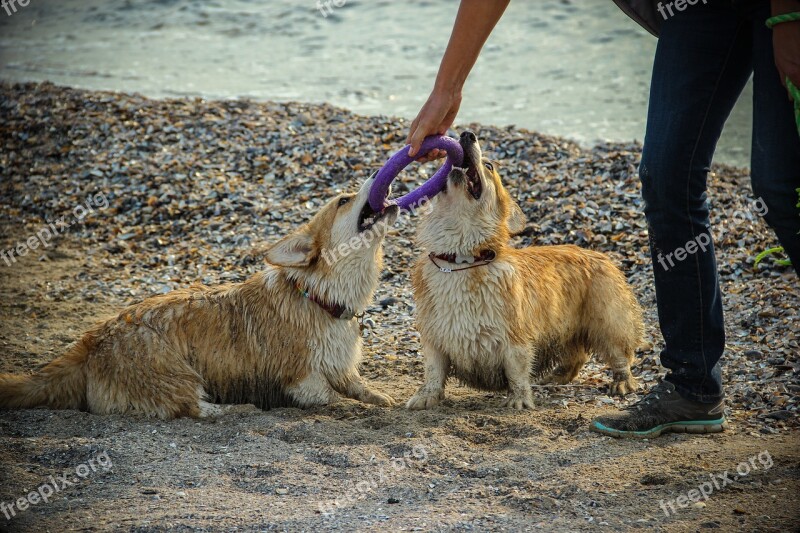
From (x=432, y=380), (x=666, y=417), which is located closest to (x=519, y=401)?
(x=432, y=380)

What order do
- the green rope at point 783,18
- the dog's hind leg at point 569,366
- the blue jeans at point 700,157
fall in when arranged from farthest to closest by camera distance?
the dog's hind leg at point 569,366 < the blue jeans at point 700,157 < the green rope at point 783,18

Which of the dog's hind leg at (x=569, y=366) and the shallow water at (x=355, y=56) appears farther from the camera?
the shallow water at (x=355, y=56)

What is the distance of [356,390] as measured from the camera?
5.04 meters

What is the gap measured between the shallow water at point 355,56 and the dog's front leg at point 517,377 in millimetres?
5081

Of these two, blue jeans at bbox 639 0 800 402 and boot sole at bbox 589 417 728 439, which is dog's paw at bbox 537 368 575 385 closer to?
boot sole at bbox 589 417 728 439

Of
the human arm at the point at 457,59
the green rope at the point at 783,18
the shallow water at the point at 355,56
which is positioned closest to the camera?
the green rope at the point at 783,18

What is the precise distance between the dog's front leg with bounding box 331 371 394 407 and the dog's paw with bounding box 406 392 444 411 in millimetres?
193

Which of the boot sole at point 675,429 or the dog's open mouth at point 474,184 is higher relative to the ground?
the dog's open mouth at point 474,184

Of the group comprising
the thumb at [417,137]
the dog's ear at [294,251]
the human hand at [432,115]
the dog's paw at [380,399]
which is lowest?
the dog's paw at [380,399]

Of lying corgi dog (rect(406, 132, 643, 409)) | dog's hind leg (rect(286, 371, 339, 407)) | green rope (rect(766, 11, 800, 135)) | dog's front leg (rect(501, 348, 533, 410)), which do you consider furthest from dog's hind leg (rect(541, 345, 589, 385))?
green rope (rect(766, 11, 800, 135))

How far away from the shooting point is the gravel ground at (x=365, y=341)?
3514 mm

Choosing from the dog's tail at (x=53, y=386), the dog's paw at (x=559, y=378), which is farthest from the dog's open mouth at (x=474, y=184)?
the dog's tail at (x=53, y=386)

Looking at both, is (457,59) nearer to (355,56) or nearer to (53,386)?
(53,386)

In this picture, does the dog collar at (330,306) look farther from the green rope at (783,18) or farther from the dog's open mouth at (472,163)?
the green rope at (783,18)
